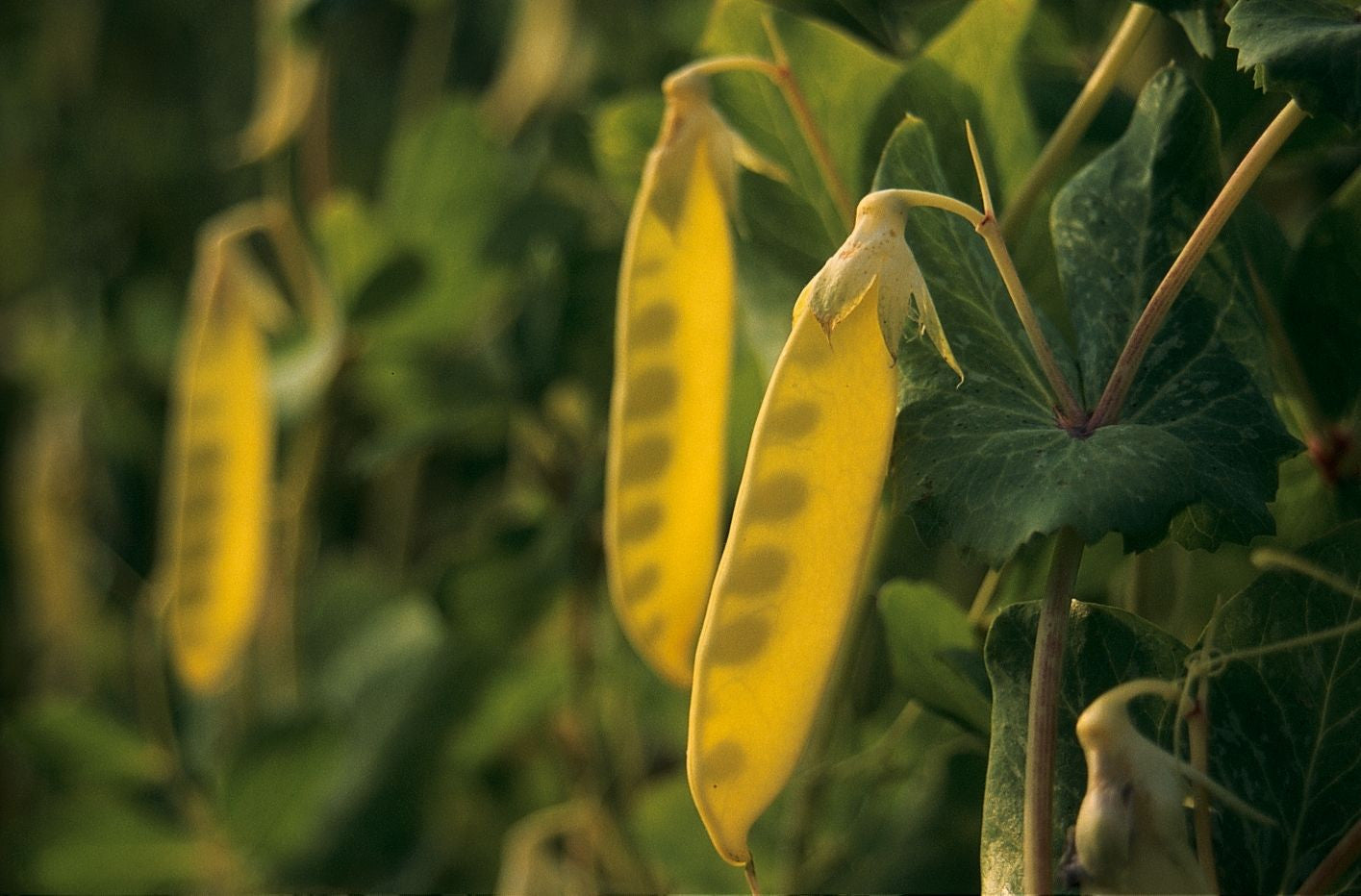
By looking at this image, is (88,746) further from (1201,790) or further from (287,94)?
(1201,790)

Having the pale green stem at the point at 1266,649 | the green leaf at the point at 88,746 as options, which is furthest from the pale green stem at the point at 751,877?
the green leaf at the point at 88,746

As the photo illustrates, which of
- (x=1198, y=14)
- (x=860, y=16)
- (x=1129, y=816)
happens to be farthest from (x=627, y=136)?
(x=1129, y=816)

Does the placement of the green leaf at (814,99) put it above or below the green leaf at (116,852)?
above

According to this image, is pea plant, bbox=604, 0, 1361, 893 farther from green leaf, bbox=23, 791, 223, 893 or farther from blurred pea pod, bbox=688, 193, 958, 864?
green leaf, bbox=23, 791, 223, 893

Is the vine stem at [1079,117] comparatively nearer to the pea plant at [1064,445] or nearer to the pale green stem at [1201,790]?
the pea plant at [1064,445]

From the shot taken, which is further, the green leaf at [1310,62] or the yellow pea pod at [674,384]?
the yellow pea pod at [674,384]

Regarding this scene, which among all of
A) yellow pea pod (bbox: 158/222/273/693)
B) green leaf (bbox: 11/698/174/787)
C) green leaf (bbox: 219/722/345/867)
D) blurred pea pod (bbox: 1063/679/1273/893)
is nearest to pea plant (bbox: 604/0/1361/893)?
blurred pea pod (bbox: 1063/679/1273/893)
